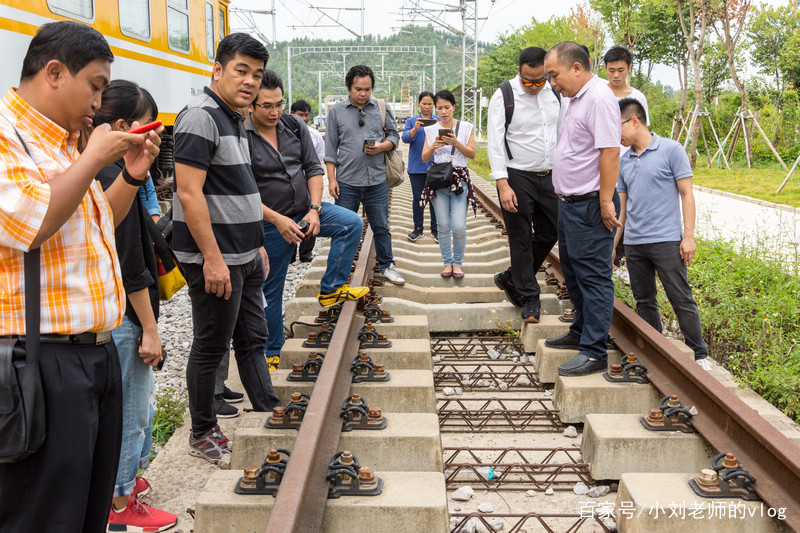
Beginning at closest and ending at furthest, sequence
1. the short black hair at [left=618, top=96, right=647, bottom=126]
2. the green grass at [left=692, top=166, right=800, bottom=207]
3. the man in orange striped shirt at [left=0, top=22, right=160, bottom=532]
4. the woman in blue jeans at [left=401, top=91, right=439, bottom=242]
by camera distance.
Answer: the man in orange striped shirt at [left=0, top=22, right=160, bottom=532], the short black hair at [left=618, top=96, right=647, bottom=126], the woman in blue jeans at [left=401, top=91, right=439, bottom=242], the green grass at [left=692, top=166, right=800, bottom=207]

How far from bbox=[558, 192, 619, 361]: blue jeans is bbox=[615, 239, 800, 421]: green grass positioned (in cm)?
113

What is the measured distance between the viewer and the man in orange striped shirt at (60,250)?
66.9 inches

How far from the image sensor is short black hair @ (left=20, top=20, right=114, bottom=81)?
1775 millimetres

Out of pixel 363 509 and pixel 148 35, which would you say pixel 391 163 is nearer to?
pixel 363 509

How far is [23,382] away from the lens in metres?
1.73

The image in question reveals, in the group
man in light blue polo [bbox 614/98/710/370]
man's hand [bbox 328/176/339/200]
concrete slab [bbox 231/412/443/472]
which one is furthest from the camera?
man's hand [bbox 328/176/339/200]

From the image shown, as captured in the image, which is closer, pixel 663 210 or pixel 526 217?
pixel 663 210

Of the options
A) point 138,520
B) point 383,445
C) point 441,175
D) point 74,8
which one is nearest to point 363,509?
point 383,445

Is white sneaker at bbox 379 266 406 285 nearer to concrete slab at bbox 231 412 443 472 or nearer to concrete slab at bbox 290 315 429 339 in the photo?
concrete slab at bbox 290 315 429 339

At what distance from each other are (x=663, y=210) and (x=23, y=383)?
3790 mm

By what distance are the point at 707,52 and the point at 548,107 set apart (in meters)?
28.1

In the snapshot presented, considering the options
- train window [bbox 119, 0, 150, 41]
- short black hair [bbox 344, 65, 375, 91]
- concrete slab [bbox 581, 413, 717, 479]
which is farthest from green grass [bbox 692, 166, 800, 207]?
concrete slab [bbox 581, 413, 717, 479]

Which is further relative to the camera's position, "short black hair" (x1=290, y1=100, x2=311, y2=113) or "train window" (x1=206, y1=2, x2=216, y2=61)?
"train window" (x1=206, y1=2, x2=216, y2=61)

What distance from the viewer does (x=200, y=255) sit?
10.7 ft
